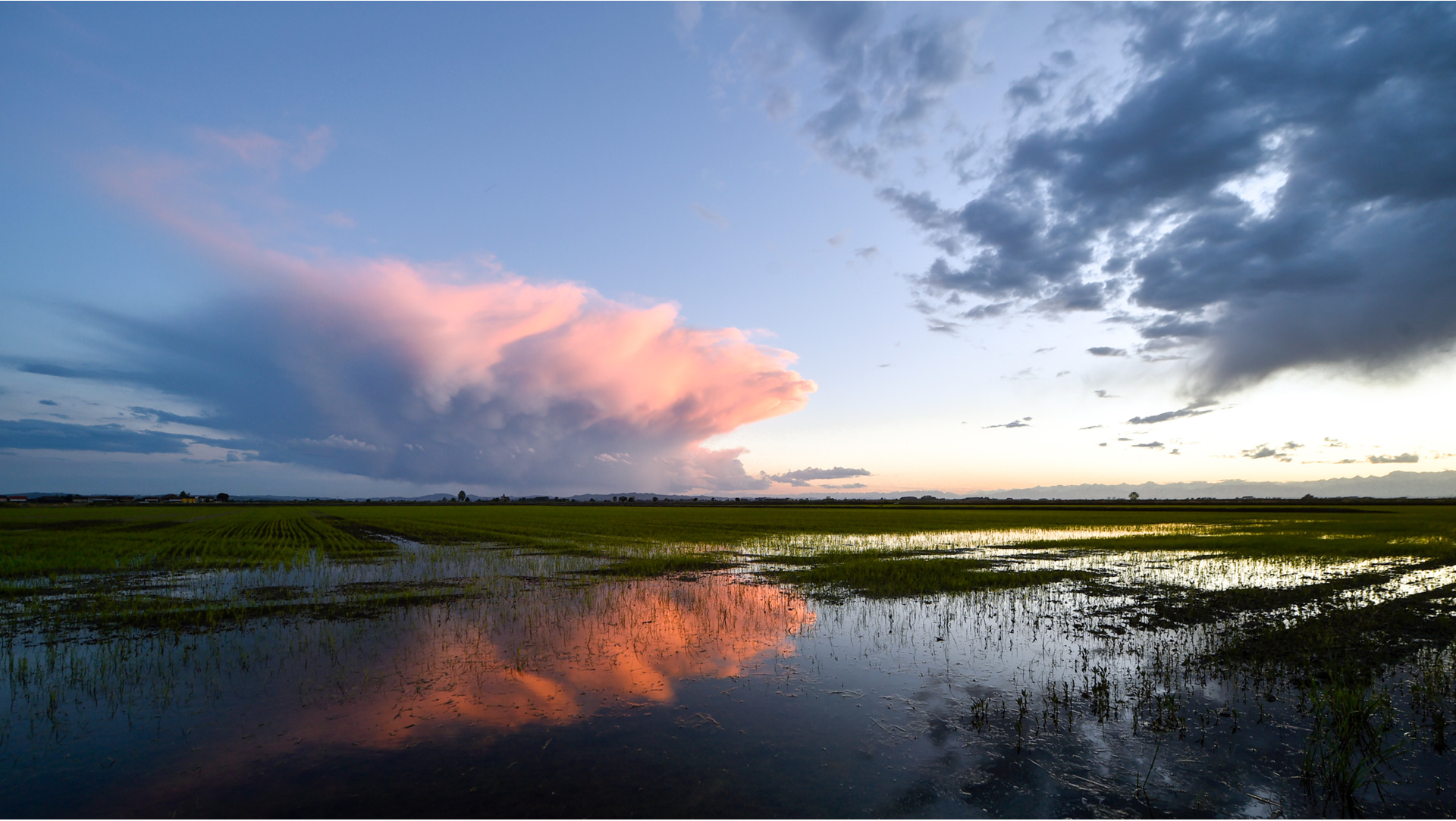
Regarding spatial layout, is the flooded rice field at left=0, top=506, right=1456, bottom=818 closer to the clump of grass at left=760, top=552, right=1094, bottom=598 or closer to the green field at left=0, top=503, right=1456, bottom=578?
the clump of grass at left=760, top=552, right=1094, bottom=598

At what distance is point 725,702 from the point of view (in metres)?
9.01

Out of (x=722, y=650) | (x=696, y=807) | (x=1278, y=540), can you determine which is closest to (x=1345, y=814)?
(x=696, y=807)

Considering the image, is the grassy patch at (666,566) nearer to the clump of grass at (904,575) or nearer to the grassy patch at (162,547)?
the clump of grass at (904,575)

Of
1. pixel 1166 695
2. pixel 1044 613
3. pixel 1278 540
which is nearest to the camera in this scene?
pixel 1166 695

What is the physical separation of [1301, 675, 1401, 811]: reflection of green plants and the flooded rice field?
0.04 meters

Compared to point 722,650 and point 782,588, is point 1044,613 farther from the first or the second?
point 722,650

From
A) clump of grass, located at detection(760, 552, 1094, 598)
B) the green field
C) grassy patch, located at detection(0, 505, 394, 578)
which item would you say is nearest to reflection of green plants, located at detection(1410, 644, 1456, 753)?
clump of grass, located at detection(760, 552, 1094, 598)

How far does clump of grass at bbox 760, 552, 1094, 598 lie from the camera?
19.1 m

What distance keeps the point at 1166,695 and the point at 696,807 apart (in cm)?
792

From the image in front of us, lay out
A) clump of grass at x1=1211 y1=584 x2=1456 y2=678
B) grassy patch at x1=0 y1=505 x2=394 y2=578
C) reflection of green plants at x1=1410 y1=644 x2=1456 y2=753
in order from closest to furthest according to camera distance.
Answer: reflection of green plants at x1=1410 y1=644 x2=1456 y2=753
clump of grass at x1=1211 y1=584 x2=1456 y2=678
grassy patch at x1=0 y1=505 x2=394 y2=578

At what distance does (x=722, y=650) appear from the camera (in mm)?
11828

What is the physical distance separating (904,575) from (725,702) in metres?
14.3

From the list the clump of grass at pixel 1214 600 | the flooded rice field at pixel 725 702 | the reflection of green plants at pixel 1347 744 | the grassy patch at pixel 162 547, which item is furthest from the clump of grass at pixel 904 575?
the grassy patch at pixel 162 547

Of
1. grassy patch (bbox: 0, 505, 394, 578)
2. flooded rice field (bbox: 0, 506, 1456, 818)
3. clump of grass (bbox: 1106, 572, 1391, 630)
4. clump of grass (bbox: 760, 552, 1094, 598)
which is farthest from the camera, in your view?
grassy patch (bbox: 0, 505, 394, 578)
